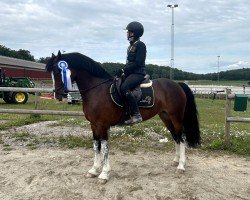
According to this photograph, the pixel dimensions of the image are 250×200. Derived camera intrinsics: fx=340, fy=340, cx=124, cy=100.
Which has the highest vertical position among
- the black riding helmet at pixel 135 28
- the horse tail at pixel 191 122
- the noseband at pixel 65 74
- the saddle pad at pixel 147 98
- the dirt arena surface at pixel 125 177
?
the black riding helmet at pixel 135 28

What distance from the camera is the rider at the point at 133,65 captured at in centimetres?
572

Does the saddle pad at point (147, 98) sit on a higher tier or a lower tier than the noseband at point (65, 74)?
lower

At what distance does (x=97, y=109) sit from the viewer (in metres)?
5.73

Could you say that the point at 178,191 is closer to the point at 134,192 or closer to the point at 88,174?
the point at 134,192

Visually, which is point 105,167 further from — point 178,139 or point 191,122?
point 191,122

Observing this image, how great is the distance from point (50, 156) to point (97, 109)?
2005mm

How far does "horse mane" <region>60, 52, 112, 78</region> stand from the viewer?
18.9ft

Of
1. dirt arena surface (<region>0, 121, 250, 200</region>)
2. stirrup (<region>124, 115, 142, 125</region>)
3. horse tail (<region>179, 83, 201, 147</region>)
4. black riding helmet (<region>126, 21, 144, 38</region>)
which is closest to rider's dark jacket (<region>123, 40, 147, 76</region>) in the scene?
black riding helmet (<region>126, 21, 144, 38</region>)

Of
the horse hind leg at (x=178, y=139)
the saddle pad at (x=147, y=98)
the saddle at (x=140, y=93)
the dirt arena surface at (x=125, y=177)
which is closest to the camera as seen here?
the dirt arena surface at (x=125, y=177)

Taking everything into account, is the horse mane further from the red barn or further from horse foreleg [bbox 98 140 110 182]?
the red barn

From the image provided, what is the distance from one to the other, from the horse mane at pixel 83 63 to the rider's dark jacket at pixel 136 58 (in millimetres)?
509

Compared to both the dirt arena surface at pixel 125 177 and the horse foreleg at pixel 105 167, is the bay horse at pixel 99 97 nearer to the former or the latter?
the horse foreleg at pixel 105 167

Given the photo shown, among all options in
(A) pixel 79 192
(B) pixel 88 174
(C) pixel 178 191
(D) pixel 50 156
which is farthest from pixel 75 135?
(C) pixel 178 191

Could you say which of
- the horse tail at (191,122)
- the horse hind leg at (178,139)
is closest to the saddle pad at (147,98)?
the horse hind leg at (178,139)
